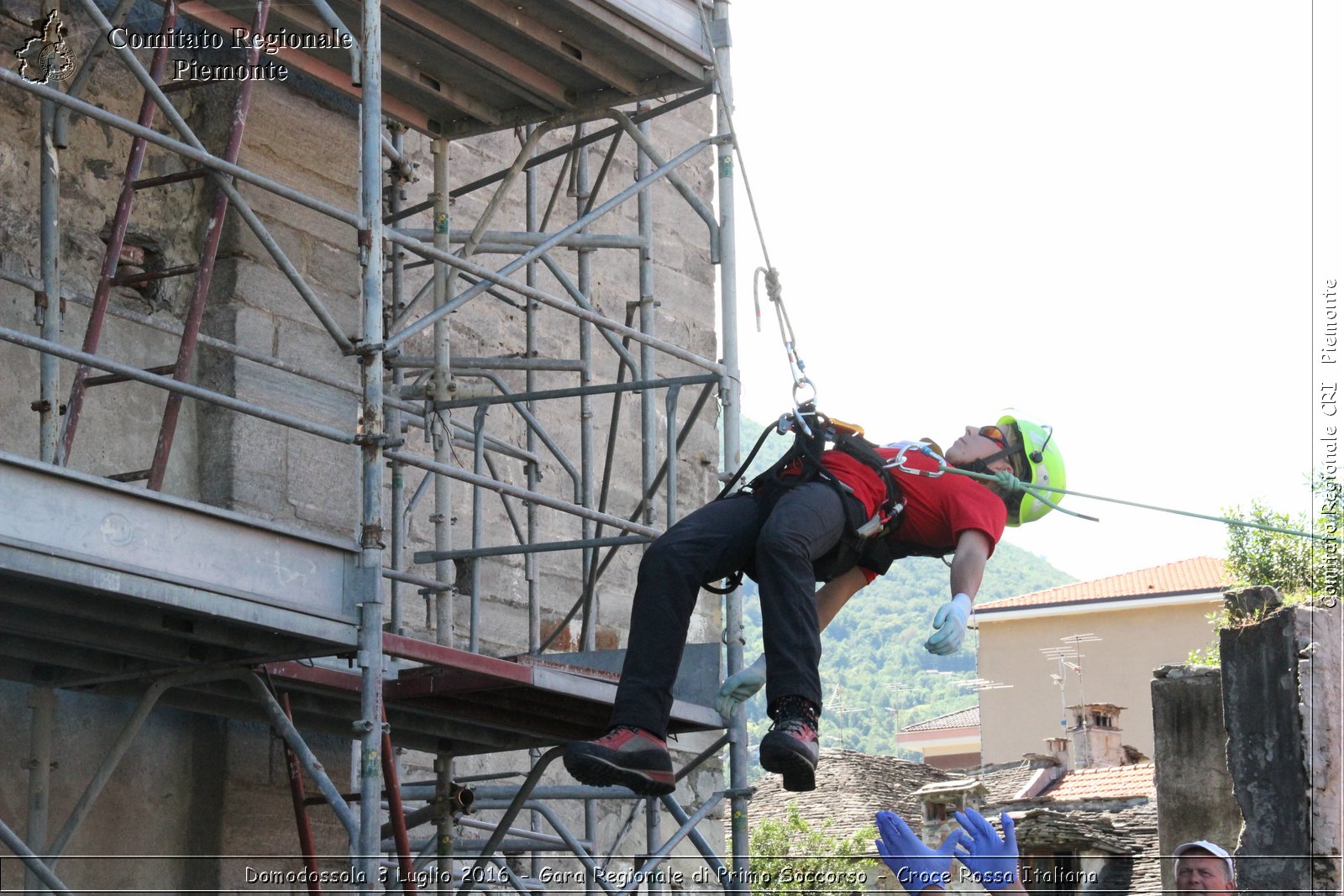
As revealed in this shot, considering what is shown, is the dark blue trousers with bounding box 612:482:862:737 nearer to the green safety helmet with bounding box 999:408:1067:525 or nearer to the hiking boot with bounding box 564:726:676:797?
the hiking boot with bounding box 564:726:676:797

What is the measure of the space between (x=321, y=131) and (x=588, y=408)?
2.04m

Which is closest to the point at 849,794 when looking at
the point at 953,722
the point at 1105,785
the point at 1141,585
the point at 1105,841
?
the point at 1105,785

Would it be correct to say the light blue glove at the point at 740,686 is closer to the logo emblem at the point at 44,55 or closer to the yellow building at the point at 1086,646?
the logo emblem at the point at 44,55

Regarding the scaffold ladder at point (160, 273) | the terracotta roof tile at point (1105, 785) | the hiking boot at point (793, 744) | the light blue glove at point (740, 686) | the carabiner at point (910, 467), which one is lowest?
the hiking boot at point (793, 744)

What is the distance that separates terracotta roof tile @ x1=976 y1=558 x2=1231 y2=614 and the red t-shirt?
3949 centimetres

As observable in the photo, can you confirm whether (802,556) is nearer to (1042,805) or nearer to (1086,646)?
(1042,805)

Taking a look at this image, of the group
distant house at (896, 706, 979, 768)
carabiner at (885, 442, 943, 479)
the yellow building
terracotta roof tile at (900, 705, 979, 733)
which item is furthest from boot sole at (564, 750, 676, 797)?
terracotta roof tile at (900, 705, 979, 733)

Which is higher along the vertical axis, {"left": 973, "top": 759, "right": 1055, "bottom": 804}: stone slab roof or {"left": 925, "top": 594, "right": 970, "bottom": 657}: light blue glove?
{"left": 973, "top": 759, "right": 1055, "bottom": 804}: stone slab roof

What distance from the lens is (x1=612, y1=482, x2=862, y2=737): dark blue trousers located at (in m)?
6.07

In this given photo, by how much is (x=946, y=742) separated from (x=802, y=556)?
5846 centimetres

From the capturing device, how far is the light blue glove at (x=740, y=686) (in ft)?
21.4

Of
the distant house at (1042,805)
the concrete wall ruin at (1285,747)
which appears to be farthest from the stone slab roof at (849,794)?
the concrete wall ruin at (1285,747)

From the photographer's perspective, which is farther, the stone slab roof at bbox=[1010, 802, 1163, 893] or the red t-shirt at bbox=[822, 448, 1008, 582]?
the stone slab roof at bbox=[1010, 802, 1163, 893]

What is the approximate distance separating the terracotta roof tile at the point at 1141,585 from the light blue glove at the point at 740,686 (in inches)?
1561
